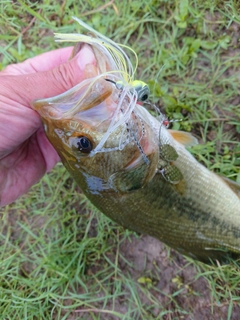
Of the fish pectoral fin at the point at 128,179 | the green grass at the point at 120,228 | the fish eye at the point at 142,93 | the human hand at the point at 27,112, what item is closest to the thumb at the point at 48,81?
the human hand at the point at 27,112

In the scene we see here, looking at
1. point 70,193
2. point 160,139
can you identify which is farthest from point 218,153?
point 70,193

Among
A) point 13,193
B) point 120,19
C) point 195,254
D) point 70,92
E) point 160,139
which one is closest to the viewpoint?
point 70,92

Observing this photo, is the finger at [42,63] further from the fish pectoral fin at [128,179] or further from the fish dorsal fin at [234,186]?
the fish dorsal fin at [234,186]

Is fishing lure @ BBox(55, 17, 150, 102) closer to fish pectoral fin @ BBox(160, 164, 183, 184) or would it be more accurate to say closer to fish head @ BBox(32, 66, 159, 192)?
fish head @ BBox(32, 66, 159, 192)

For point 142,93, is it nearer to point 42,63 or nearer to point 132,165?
point 132,165

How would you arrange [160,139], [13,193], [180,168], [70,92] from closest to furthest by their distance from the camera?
[70,92], [160,139], [180,168], [13,193]

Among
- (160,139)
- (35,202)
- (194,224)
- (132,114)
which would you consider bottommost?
(35,202)

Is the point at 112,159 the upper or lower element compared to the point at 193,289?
upper

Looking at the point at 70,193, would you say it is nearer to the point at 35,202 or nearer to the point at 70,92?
the point at 35,202
